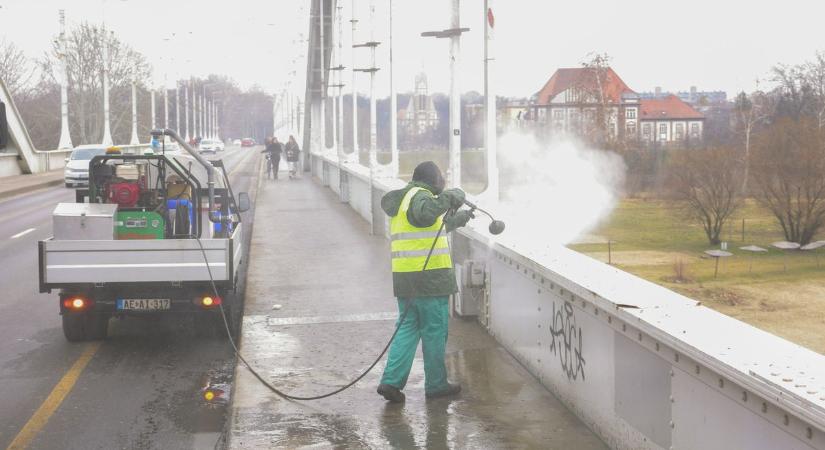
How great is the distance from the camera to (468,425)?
7164mm

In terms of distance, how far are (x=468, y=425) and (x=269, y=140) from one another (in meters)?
40.1

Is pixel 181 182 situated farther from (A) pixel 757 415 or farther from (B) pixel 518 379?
A: (A) pixel 757 415

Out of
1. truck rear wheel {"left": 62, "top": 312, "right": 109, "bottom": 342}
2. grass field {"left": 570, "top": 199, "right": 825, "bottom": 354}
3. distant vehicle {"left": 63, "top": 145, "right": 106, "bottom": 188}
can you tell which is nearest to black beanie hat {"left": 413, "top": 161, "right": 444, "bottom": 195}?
truck rear wheel {"left": 62, "top": 312, "right": 109, "bottom": 342}

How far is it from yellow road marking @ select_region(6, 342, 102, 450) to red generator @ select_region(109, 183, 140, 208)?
160cm

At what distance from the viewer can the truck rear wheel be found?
10805 millimetres

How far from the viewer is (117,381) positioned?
9328 mm

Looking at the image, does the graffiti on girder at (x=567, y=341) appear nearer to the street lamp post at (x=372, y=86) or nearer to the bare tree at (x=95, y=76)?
the street lamp post at (x=372, y=86)

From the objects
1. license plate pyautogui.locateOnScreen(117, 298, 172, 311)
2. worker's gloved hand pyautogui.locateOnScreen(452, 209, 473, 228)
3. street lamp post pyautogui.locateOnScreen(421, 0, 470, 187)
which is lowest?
license plate pyautogui.locateOnScreen(117, 298, 172, 311)

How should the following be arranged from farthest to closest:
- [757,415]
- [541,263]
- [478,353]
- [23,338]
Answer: [23,338] → [478,353] → [541,263] → [757,415]

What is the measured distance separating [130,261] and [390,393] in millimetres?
3684

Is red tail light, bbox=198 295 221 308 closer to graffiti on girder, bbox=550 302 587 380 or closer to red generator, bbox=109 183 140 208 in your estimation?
red generator, bbox=109 183 140 208

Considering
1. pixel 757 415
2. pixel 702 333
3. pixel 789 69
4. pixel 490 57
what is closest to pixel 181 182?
pixel 490 57

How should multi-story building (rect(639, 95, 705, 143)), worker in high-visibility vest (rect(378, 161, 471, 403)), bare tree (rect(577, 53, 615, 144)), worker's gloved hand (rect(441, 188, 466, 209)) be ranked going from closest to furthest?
worker's gloved hand (rect(441, 188, 466, 209))
worker in high-visibility vest (rect(378, 161, 471, 403))
multi-story building (rect(639, 95, 705, 143))
bare tree (rect(577, 53, 615, 144))

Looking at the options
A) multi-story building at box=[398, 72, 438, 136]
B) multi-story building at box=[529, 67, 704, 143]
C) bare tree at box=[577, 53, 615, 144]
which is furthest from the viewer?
bare tree at box=[577, 53, 615, 144]
